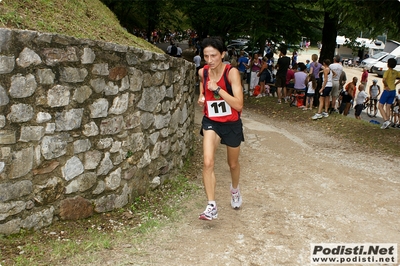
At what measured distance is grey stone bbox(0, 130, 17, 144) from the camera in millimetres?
3586

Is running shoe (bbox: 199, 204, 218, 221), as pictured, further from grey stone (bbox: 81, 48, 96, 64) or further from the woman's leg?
grey stone (bbox: 81, 48, 96, 64)

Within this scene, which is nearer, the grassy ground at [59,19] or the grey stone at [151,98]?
the grassy ground at [59,19]

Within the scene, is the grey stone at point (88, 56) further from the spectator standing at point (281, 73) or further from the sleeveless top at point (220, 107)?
the spectator standing at point (281, 73)

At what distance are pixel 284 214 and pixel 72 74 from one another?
2906 mm

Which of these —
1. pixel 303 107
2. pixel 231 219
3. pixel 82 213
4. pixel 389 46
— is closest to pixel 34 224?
pixel 82 213

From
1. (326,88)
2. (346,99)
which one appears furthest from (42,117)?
(346,99)

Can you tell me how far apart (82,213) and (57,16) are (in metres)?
2.65

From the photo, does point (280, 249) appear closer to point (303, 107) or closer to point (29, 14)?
point (29, 14)

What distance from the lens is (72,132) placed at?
4086 mm

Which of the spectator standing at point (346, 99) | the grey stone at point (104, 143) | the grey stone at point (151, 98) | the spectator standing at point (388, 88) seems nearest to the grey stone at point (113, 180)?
the grey stone at point (104, 143)

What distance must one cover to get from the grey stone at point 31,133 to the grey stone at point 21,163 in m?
0.10

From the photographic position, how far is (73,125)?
408 centimetres

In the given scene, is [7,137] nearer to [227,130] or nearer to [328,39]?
[227,130]

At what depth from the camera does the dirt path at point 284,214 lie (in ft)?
12.9
